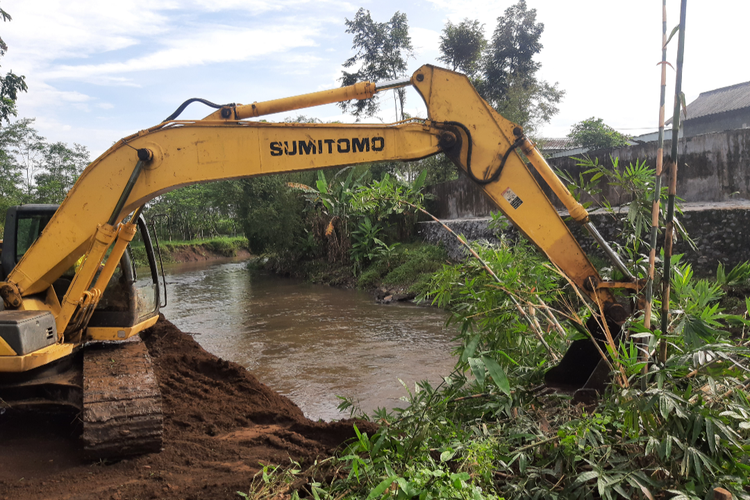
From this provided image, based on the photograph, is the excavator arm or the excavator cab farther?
the excavator cab

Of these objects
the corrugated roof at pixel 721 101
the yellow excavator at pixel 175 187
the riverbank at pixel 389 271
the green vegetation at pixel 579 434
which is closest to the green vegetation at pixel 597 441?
the green vegetation at pixel 579 434

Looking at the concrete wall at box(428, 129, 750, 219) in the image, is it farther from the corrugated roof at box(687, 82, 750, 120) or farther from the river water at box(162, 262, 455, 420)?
the corrugated roof at box(687, 82, 750, 120)

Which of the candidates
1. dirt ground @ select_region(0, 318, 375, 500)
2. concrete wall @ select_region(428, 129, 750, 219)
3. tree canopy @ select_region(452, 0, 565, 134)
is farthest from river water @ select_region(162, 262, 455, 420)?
tree canopy @ select_region(452, 0, 565, 134)

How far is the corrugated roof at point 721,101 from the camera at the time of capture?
23.6m

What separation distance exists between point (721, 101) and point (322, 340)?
85.1 feet

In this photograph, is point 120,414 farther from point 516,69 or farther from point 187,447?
point 516,69

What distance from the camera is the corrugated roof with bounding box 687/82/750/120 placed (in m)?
23.6

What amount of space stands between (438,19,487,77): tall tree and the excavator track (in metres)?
19.4

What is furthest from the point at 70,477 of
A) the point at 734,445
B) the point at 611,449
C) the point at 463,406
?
the point at 734,445

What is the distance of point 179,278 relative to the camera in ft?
66.9

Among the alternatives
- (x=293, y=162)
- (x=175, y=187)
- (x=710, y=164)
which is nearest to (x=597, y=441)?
(x=293, y=162)

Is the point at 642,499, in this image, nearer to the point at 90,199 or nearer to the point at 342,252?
the point at 90,199

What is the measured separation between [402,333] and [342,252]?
28.0ft

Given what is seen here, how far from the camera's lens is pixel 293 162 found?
13.0ft
